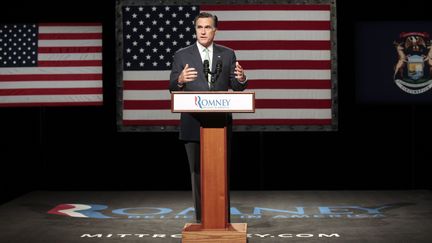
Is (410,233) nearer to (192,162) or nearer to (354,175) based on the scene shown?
(192,162)

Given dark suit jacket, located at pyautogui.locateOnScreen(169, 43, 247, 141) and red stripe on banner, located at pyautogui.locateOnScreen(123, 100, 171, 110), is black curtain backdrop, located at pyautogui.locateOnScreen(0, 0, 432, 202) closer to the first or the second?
red stripe on banner, located at pyautogui.locateOnScreen(123, 100, 171, 110)

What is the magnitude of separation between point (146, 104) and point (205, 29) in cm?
249

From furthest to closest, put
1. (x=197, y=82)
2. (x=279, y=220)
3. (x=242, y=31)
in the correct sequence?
(x=242, y=31) < (x=279, y=220) < (x=197, y=82)

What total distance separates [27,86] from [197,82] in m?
2.99

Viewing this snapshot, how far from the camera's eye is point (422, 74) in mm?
6520

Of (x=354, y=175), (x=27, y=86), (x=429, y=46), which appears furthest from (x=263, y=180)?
(x=27, y=86)

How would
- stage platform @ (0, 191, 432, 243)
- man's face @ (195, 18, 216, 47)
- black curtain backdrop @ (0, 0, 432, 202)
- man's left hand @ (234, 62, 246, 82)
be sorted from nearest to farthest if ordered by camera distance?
man's left hand @ (234, 62, 246, 82)
man's face @ (195, 18, 216, 47)
stage platform @ (0, 191, 432, 243)
black curtain backdrop @ (0, 0, 432, 202)

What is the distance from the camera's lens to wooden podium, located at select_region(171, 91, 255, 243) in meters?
3.79

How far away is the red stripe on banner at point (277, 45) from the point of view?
6.44 meters

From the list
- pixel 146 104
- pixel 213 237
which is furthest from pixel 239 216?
pixel 146 104

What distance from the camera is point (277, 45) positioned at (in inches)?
255

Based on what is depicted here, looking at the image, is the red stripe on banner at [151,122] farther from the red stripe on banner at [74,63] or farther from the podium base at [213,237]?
the podium base at [213,237]

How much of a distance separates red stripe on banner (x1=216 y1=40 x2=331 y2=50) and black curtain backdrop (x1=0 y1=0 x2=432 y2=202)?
0.77 feet

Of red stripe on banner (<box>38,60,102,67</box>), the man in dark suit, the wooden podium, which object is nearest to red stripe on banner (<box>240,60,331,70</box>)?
red stripe on banner (<box>38,60,102,67</box>)
